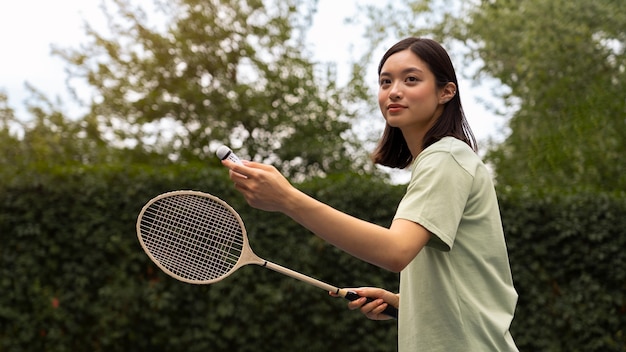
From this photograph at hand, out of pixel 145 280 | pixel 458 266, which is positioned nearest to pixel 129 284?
pixel 145 280

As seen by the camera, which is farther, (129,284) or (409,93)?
(129,284)

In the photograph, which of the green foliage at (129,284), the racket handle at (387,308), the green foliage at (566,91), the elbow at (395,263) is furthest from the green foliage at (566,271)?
the elbow at (395,263)

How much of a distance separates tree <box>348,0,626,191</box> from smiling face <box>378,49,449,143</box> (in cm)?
851

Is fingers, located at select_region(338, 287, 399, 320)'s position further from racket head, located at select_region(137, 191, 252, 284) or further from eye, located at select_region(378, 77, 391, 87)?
eye, located at select_region(378, 77, 391, 87)

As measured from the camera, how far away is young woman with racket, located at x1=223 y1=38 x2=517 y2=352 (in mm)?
1771

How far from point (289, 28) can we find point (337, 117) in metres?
1.66

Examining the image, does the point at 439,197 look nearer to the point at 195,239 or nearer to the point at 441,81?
the point at 441,81

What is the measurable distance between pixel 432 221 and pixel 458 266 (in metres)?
0.20

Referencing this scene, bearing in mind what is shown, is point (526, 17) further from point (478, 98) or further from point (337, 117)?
point (337, 117)

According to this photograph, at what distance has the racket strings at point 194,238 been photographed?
279 cm

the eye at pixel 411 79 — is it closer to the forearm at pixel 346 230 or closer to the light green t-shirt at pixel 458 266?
the light green t-shirt at pixel 458 266

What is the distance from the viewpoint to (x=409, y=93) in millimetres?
2098

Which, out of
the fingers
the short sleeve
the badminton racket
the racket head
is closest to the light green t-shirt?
the short sleeve

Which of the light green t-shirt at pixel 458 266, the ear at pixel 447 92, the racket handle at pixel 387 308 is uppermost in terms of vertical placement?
the ear at pixel 447 92
